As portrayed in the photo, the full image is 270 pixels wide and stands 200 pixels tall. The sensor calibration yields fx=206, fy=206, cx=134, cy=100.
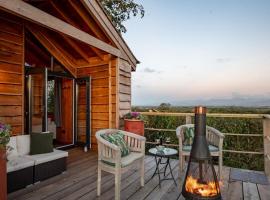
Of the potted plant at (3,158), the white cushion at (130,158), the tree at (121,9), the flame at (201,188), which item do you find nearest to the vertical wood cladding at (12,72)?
the potted plant at (3,158)

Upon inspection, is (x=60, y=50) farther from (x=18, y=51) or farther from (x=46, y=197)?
(x=46, y=197)

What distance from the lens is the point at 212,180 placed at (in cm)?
217

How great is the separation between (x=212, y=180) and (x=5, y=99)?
12.7 feet

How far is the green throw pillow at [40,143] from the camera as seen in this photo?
3391 mm

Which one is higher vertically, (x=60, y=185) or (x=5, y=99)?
(x=5, y=99)

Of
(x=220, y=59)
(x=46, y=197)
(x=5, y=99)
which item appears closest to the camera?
(x=46, y=197)

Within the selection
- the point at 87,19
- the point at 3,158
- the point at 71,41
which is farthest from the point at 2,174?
the point at 71,41

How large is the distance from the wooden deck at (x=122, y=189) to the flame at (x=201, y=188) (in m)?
0.62

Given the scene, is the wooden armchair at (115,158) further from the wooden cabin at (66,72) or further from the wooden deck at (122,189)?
the wooden cabin at (66,72)

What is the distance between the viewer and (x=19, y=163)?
2.87m

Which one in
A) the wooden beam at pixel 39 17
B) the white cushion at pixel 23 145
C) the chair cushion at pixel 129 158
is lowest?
the chair cushion at pixel 129 158

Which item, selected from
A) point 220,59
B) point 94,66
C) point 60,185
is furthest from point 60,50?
point 220,59

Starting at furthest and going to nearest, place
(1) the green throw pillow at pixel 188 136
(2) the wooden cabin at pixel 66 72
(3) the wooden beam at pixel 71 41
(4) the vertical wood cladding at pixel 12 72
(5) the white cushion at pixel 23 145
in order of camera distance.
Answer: (3) the wooden beam at pixel 71 41, (2) the wooden cabin at pixel 66 72, (4) the vertical wood cladding at pixel 12 72, (1) the green throw pillow at pixel 188 136, (5) the white cushion at pixel 23 145

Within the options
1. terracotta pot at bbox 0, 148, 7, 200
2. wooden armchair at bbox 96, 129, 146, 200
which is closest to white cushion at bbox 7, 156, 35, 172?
terracotta pot at bbox 0, 148, 7, 200
